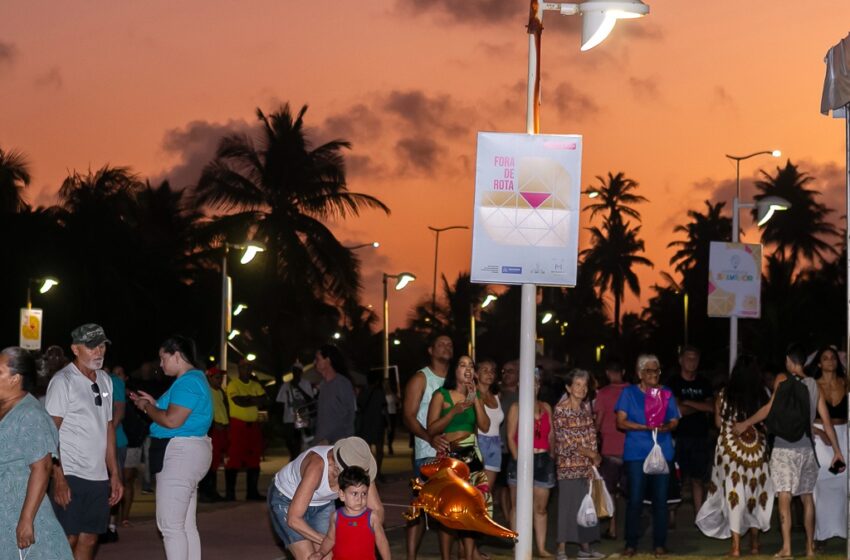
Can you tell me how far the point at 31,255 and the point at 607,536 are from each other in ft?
107

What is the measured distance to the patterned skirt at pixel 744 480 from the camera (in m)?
14.8

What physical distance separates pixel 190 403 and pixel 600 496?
17.5ft

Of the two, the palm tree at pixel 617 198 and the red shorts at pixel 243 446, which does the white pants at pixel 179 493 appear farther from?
the palm tree at pixel 617 198

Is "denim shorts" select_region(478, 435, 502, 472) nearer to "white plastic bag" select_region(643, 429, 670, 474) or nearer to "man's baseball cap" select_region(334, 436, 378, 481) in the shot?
"white plastic bag" select_region(643, 429, 670, 474)

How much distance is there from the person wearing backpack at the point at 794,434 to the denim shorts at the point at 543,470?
1.95 meters

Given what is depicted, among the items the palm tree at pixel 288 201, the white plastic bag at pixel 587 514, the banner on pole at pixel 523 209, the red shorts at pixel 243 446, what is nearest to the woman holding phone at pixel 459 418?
the banner on pole at pixel 523 209

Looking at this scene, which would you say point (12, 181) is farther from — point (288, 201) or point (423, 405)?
point (423, 405)

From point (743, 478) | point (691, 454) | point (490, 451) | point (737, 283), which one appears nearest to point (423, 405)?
point (490, 451)

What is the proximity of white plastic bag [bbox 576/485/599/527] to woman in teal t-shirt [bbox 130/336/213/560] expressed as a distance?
15.3 feet

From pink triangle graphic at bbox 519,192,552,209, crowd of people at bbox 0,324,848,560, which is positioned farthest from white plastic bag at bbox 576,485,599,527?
pink triangle graphic at bbox 519,192,552,209

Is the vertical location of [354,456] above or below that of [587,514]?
above

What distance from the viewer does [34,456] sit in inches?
318

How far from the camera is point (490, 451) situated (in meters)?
14.1

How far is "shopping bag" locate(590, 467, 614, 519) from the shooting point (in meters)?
14.5
